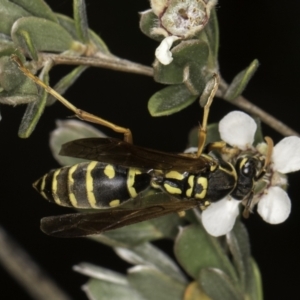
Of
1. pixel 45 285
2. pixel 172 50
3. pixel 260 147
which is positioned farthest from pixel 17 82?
pixel 45 285

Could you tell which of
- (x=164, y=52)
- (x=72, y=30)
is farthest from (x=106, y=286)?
(x=164, y=52)

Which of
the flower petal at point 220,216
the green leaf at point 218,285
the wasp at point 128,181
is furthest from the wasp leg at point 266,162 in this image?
the green leaf at point 218,285

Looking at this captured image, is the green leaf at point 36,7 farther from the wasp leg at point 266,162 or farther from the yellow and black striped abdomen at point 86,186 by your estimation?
the wasp leg at point 266,162

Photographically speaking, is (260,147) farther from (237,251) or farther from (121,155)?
(121,155)

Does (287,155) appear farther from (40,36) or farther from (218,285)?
(40,36)

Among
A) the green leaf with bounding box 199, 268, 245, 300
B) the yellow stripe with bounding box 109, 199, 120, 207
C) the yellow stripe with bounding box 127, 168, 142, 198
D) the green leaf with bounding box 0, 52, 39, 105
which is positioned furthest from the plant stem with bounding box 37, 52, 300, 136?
the green leaf with bounding box 199, 268, 245, 300

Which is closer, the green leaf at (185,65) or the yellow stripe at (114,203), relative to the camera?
the green leaf at (185,65)
